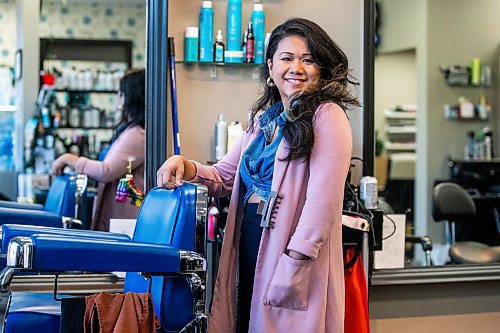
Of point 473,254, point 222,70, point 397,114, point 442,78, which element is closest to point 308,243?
point 222,70

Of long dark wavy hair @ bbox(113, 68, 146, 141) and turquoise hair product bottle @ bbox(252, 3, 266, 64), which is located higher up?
turquoise hair product bottle @ bbox(252, 3, 266, 64)

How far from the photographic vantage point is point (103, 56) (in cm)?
420

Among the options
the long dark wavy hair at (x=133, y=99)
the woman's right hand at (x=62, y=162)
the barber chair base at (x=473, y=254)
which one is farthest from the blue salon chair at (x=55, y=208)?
the barber chair base at (x=473, y=254)

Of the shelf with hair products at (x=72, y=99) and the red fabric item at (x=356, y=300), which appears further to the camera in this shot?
the shelf with hair products at (x=72, y=99)

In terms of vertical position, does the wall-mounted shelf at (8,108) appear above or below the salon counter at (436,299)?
above

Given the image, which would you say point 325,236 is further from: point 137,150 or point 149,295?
point 137,150

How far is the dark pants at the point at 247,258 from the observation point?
2.43m

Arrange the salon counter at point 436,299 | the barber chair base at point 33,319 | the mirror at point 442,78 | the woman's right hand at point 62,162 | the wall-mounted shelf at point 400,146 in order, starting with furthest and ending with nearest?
the wall-mounted shelf at point 400,146
the mirror at point 442,78
the woman's right hand at point 62,162
the salon counter at point 436,299
the barber chair base at point 33,319

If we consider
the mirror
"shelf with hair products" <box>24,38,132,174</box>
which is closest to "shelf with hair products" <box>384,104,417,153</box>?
the mirror

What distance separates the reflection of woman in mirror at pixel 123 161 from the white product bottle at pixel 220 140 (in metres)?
0.33

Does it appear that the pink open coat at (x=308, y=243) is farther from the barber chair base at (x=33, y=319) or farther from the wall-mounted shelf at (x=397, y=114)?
the wall-mounted shelf at (x=397, y=114)

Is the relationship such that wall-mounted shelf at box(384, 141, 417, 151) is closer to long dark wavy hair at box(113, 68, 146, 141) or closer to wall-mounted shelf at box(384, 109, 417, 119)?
wall-mounted shelf at box(384, 109, 417, 119)

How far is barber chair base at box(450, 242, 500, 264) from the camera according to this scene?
3.95 meters

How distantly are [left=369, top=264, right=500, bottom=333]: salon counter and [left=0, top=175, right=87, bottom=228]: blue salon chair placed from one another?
1341 mm
